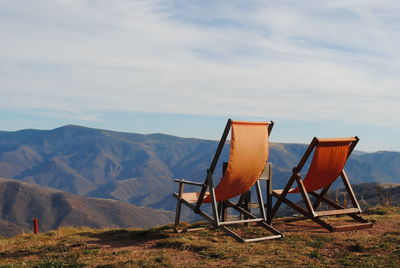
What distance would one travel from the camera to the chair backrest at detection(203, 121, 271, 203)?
8172 millimetres

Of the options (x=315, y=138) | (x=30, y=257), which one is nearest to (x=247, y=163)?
(x=315, y=138)

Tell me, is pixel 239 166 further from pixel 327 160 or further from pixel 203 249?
pixel 327 160

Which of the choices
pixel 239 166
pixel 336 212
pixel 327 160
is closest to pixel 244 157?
pixel 239 166

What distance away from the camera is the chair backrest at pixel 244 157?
817 cm

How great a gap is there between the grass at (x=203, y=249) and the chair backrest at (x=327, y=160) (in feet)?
3.91

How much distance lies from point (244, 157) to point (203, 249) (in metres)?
2.02

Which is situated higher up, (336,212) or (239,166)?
(239,166)

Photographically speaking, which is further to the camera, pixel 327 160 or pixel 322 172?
pixel 322 172

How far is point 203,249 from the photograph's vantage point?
768 cm

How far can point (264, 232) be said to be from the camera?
30.8 ft

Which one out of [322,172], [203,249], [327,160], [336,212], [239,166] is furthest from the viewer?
[322,172]

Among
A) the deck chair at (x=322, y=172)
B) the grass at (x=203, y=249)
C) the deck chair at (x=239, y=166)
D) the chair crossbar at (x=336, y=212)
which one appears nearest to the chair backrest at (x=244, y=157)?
the deck chair at (x=239, y=166)

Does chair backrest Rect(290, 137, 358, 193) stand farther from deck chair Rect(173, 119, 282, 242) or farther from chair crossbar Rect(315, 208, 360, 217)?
deck chair Rect(173, 119, 282, 242)

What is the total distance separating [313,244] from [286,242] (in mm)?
542
